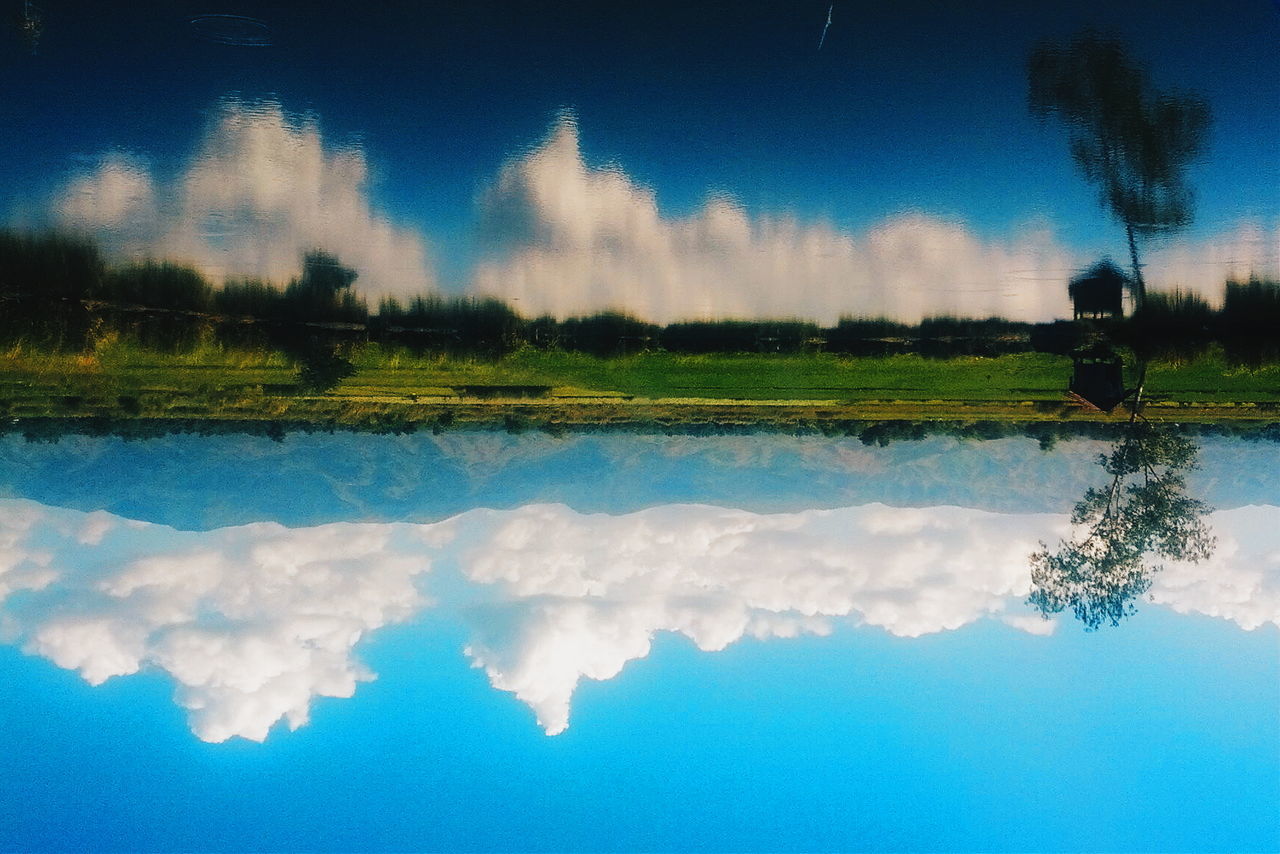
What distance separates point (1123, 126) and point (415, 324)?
10.8 meters

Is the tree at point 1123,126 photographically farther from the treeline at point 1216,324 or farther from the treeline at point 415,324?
the treeline at point 415,324

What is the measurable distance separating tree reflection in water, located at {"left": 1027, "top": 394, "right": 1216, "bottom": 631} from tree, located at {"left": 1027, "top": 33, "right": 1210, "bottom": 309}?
10.6ft

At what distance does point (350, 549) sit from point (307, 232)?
8.51m

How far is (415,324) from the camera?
8.72m

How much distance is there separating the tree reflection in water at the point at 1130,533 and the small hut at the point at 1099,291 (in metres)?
1.80

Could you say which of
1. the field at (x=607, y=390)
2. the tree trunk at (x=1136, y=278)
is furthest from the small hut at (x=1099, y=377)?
the tree trunk at (x=1136, y=278)

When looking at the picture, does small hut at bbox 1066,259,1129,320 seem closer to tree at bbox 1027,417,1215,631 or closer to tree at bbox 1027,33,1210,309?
tree at bbox 1027,33,1210,309

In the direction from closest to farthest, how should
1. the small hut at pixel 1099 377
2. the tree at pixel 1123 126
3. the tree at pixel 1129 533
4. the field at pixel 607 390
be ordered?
the tree at pixel 1123 126 < the small hut at pixel 1099 377 < the field at pixel 607 390 < the tree at pixel 1129 533

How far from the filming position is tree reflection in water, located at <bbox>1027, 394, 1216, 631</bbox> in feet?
30.7

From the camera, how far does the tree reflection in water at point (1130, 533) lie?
937 cm

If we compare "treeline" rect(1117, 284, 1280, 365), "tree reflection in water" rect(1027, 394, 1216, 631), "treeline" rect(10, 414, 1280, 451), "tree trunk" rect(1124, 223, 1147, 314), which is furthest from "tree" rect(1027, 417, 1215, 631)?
"tree trunk" rect(1124, 223, 1147, 314)

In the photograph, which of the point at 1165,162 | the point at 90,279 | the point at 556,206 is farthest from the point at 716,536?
the point at 90,279

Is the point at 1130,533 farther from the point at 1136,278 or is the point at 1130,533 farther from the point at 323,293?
the point at 323,293

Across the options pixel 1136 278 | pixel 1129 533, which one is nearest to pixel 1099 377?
pixel 1136 278
